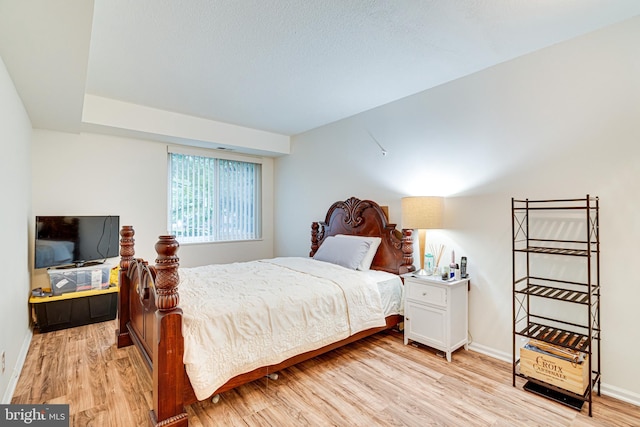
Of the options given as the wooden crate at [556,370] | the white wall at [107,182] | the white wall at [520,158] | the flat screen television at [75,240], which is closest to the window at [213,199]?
the white wall at [107,182]

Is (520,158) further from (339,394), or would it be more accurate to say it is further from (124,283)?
(124,283)

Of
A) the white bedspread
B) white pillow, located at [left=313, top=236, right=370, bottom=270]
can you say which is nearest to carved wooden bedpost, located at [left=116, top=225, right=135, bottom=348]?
the white bedspread

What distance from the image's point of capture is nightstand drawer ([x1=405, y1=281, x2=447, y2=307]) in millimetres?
2748

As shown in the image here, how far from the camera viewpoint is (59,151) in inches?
146

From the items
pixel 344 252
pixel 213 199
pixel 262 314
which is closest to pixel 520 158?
pixel 344 252

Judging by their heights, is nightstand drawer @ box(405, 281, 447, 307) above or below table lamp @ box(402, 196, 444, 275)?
below

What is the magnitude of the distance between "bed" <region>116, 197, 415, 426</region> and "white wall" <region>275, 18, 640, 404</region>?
66 centimetres

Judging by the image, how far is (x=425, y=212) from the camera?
3031 millimetres

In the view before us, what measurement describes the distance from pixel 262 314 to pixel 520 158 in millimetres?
2478

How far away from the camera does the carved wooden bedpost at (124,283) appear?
9.55ft

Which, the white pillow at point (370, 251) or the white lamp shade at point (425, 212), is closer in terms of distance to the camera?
the white lamp shade at point (425, 212)

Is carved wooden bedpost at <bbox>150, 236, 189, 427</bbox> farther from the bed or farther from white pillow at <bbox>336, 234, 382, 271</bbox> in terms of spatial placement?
white pillow at <bbox>336, 234, 382, 271</bbox>

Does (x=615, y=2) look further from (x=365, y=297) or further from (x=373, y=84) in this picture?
(x=365, y=297)

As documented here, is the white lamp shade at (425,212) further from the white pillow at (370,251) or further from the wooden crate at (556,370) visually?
the wooden crate at (556,370)
